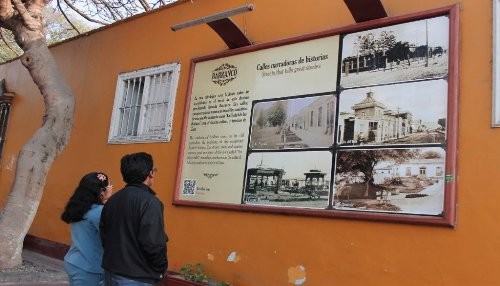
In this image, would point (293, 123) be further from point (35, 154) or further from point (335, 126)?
point (35, 154)

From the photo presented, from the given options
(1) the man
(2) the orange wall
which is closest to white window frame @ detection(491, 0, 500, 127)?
(2) the orange wall

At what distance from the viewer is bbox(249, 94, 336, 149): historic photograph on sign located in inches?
178

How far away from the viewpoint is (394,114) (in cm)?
407

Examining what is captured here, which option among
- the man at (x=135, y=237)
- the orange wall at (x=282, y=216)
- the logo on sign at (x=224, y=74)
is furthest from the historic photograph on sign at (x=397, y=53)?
the man at (x=135, y=237)

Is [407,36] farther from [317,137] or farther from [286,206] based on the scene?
[286,206]

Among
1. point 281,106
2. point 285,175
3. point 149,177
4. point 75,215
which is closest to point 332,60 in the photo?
point 281,106

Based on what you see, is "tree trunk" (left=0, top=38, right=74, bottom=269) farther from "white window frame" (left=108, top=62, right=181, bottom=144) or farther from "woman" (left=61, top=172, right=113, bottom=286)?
"woman" (left=61, top=172, right=113, bottom=286)

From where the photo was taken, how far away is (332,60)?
460cm

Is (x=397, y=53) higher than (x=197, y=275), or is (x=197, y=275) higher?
(x=397, y=53)

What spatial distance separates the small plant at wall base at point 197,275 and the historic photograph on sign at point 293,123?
148cm

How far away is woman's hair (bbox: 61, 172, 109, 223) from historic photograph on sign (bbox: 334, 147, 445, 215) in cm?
208

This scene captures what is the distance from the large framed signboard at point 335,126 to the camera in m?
3.82

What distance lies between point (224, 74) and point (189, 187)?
4.63 ft

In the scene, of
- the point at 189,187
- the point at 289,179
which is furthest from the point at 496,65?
the point at 189,187
